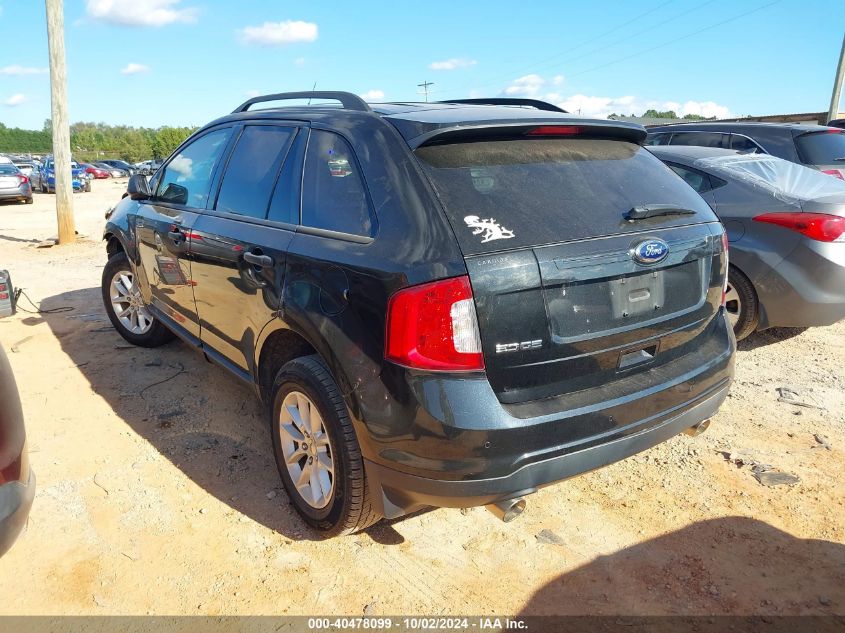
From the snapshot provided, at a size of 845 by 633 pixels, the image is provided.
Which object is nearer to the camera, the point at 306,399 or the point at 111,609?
the point at 111,609

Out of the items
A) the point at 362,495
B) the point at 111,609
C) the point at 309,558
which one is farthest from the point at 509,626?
the point at 111,609

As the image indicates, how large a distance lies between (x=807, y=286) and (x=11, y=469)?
15.3 ft

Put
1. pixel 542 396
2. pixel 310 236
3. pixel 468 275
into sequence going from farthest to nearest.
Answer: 1. pixel 310 236
2. pixel 542 396
3. pixel 468 275

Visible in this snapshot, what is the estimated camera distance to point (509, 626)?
7.58ft

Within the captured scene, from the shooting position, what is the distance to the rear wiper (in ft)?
8.15

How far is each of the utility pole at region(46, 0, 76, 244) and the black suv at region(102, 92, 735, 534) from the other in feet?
31.2

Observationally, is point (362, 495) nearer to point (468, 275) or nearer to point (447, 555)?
point (447, 555)

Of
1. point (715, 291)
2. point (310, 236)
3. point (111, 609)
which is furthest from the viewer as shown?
point (715, 291)

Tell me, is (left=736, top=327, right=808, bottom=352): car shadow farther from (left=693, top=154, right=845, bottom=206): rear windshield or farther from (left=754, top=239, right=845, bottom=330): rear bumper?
(left=693, top=154, right=845, bottom=206): rear windshield

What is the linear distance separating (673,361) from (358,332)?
134 centimetres

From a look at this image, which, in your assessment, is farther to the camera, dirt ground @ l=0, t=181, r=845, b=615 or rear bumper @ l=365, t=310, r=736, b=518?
dirt ground @ l=0, t=181, r=845, b=615

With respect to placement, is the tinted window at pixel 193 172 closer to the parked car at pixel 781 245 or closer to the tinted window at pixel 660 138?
the parked car at pixel 781 245

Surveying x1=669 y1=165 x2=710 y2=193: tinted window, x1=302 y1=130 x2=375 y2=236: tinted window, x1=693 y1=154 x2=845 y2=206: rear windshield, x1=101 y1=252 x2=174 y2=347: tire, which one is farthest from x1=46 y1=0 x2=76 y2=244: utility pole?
x1=693 y1=154 x2=845 y2=206: rear windshield

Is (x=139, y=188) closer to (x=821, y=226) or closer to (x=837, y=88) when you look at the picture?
(x=821, y=226)
